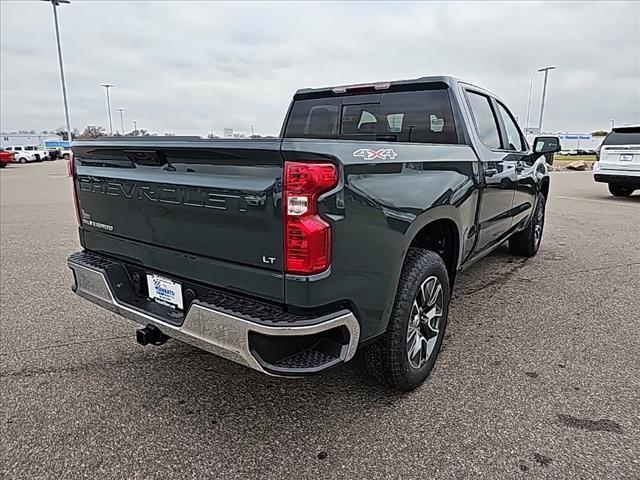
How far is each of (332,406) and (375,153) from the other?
140 cm

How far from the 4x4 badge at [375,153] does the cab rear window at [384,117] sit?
126 centimetres

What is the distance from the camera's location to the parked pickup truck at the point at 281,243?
1.97 metres

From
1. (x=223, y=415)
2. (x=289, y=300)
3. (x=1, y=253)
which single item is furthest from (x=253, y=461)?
(x=1, y=253)

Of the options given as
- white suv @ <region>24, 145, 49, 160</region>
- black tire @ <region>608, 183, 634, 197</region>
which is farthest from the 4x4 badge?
white suv @ <region>24, 145, 49, 160</region>

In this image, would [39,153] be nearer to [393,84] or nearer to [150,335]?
[393,84]

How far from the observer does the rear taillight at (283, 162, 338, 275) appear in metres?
1.92

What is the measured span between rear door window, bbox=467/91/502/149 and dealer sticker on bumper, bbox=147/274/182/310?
2.54 m

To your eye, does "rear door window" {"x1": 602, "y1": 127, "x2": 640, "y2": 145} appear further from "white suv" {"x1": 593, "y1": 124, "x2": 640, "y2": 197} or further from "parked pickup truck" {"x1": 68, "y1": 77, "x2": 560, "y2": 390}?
"parked pickup truck" {"x1": 68, "y1": 77, "x2": 560, "y2": 390}

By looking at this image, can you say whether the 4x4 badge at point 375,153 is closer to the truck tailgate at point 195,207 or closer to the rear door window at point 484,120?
the truck tailgate at point 195,207

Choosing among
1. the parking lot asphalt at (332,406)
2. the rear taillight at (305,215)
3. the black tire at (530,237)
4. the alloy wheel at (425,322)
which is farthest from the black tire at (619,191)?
the rear taillight at (305,215)

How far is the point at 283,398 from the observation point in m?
2.74

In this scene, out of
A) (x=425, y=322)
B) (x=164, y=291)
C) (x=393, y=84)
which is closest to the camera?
(x=164, y=291)

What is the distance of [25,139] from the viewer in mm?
71188

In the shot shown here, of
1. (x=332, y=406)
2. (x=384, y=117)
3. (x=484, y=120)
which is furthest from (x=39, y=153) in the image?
(x=332, y=406)
